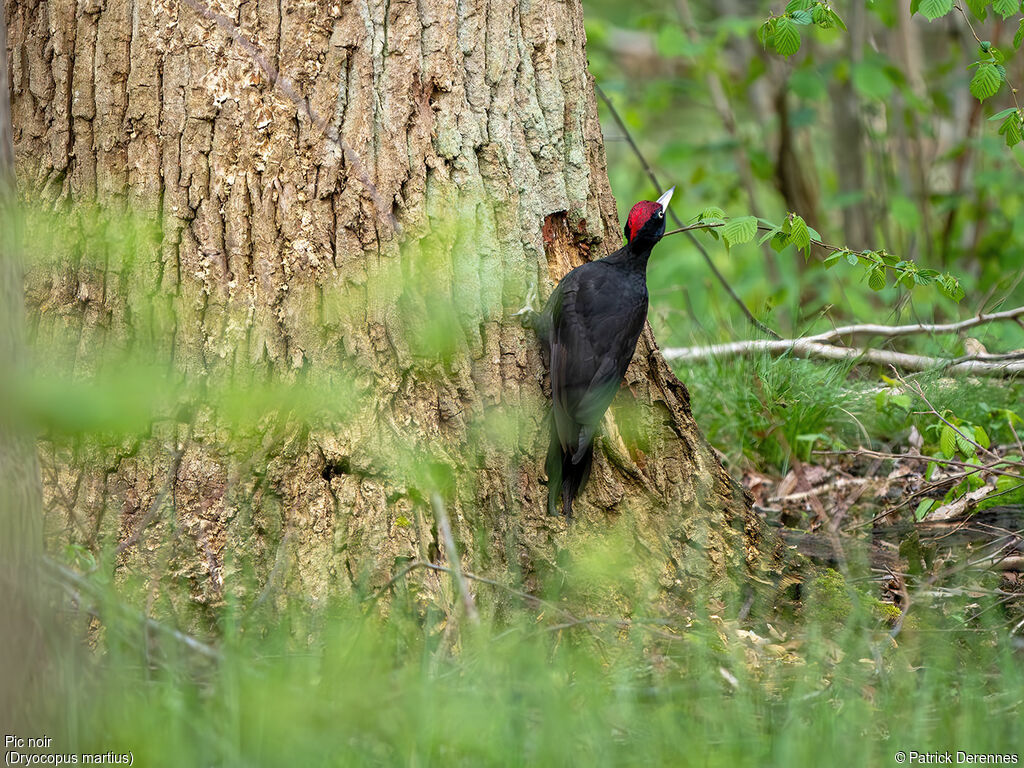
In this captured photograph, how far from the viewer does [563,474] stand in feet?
10.2

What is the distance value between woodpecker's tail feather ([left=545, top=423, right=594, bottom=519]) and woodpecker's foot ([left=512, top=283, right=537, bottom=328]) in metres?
0.32

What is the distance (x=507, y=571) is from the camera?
2934 mm

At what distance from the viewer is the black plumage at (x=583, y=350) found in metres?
3.11

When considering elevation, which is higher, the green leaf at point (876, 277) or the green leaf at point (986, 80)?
the green leaf at point (986, 80)

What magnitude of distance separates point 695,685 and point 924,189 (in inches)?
227

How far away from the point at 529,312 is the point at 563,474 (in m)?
0.50

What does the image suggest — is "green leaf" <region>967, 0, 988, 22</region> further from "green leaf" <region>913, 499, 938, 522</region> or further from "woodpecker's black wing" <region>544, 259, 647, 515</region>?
"green leaf" <region>913, 499, 938, 522</region>

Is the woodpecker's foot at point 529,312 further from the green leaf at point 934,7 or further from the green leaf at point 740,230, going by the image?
the green leaf at point 934,7

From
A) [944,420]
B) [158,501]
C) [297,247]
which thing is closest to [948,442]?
[944,420]

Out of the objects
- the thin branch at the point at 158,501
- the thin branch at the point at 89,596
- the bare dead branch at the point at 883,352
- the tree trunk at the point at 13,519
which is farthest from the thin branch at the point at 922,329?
the tree trunk at the point at 13,519

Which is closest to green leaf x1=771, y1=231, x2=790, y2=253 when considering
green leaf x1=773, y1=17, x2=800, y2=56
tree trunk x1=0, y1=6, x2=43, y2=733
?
green leaf x1=773, y1=17, x2=800, y2=56

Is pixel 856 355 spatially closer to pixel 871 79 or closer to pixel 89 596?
pixel 871 79

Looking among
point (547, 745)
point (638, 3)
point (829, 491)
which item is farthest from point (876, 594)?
point (638, 3)

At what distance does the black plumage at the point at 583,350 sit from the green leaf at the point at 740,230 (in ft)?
1.16
